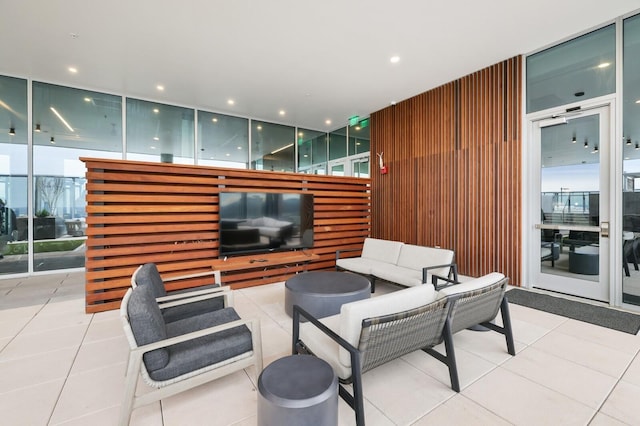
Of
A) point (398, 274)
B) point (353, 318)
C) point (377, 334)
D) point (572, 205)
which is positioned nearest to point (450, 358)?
point (377, 334)

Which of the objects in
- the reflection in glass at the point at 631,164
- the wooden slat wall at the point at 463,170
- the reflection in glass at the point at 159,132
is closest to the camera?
the reflection in glass at the point at 631,164

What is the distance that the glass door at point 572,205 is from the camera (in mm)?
3733

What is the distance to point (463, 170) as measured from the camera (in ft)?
16.6

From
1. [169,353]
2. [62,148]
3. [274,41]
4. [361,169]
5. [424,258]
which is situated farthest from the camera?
[361,169]

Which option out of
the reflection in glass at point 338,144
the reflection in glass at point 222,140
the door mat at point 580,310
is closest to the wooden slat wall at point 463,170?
the door mat at point 580,310

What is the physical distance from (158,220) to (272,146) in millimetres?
4018

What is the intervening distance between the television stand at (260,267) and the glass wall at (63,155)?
3.46m

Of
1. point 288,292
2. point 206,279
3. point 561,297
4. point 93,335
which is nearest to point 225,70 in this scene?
point 206,279

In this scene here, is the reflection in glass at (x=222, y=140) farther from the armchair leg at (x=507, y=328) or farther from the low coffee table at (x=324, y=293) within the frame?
the armchair leg at (x=507, y=328)

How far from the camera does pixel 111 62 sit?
14.5 feet

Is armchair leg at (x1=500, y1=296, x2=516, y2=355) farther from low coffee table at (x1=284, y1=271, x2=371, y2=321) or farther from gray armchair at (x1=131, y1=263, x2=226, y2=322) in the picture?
gray armchair at (x1=131, y1=263, x2=226, y2=322)

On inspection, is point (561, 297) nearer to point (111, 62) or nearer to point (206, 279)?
point (206, 279)

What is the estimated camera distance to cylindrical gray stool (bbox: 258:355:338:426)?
1.40 m

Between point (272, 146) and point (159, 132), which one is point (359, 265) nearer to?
point (272, 146)
